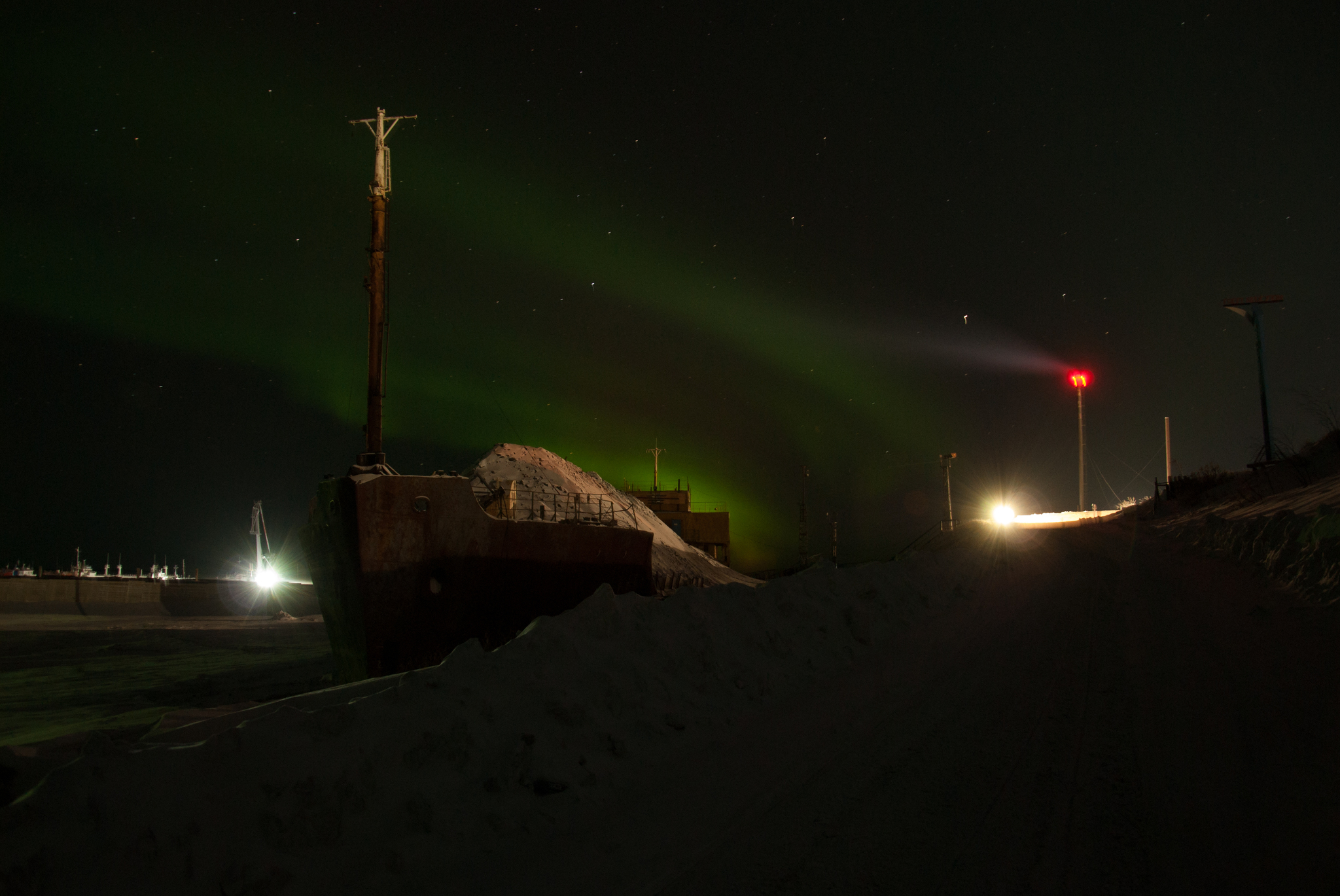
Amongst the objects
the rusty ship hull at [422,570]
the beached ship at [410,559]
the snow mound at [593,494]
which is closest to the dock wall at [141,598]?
the snow mound at [593,494]

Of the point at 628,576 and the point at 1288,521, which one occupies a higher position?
the point at 1288,521

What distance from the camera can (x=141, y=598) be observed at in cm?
4003

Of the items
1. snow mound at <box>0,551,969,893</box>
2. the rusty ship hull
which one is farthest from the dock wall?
snow mound at <box>0,551,969,893</box>

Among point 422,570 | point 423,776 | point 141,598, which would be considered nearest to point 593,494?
point 141,598

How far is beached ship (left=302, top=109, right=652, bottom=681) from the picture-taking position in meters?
12.3

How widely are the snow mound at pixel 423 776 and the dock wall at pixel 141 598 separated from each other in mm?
41290

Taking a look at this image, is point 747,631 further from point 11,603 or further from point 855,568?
point 11,603

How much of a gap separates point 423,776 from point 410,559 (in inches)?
353

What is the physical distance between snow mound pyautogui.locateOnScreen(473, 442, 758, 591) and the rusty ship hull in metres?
16.3

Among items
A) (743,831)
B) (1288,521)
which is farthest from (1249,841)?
(1288,521)

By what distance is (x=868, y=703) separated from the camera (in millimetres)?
6219

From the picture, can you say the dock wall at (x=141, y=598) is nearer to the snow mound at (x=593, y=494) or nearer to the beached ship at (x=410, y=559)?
the snow mound at (x=593, y=494)

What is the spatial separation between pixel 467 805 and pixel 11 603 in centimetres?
4429

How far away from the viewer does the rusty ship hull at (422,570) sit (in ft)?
40.3
